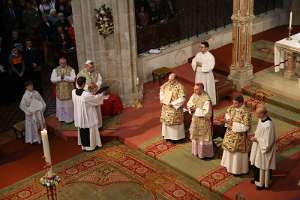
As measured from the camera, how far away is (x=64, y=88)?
12367 millimetres

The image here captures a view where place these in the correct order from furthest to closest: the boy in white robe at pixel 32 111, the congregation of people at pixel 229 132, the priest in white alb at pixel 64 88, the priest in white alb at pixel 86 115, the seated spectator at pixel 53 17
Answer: the seated spectator at pixel 53 17 < the priest in white alb at pixel 64 88 < the boy in white robe at pixel 32 111 < the priest in white alb at pixel 86 115 < the congregation of people at pixel 229 132

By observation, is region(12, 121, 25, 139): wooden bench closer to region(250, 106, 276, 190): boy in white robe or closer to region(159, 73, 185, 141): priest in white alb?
region(159, 73, 185, 141): priest in white alb

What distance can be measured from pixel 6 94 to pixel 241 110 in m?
6.45

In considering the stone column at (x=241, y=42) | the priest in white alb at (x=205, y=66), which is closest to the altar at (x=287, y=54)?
the stone column at (x=241, y=42)

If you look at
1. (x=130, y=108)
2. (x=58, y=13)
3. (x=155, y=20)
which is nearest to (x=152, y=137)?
(x=130, y=108)

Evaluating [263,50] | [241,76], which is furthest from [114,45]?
[263,50]

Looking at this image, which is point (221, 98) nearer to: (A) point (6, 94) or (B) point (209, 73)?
(B) point (209, 73)

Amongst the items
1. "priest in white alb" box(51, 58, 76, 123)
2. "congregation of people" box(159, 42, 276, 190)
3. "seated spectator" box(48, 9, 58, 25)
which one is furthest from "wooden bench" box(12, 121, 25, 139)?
"seated spectator" box(48, 9, 58, 25)

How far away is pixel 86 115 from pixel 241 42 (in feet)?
12.8

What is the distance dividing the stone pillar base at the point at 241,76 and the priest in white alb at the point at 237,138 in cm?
315

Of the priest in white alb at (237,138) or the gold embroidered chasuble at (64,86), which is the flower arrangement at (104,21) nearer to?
the gold embroidered chasuble at (64,86)

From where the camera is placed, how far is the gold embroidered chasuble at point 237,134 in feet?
32.0

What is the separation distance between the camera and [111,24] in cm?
1223

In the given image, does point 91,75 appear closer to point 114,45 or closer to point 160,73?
point 114,45
